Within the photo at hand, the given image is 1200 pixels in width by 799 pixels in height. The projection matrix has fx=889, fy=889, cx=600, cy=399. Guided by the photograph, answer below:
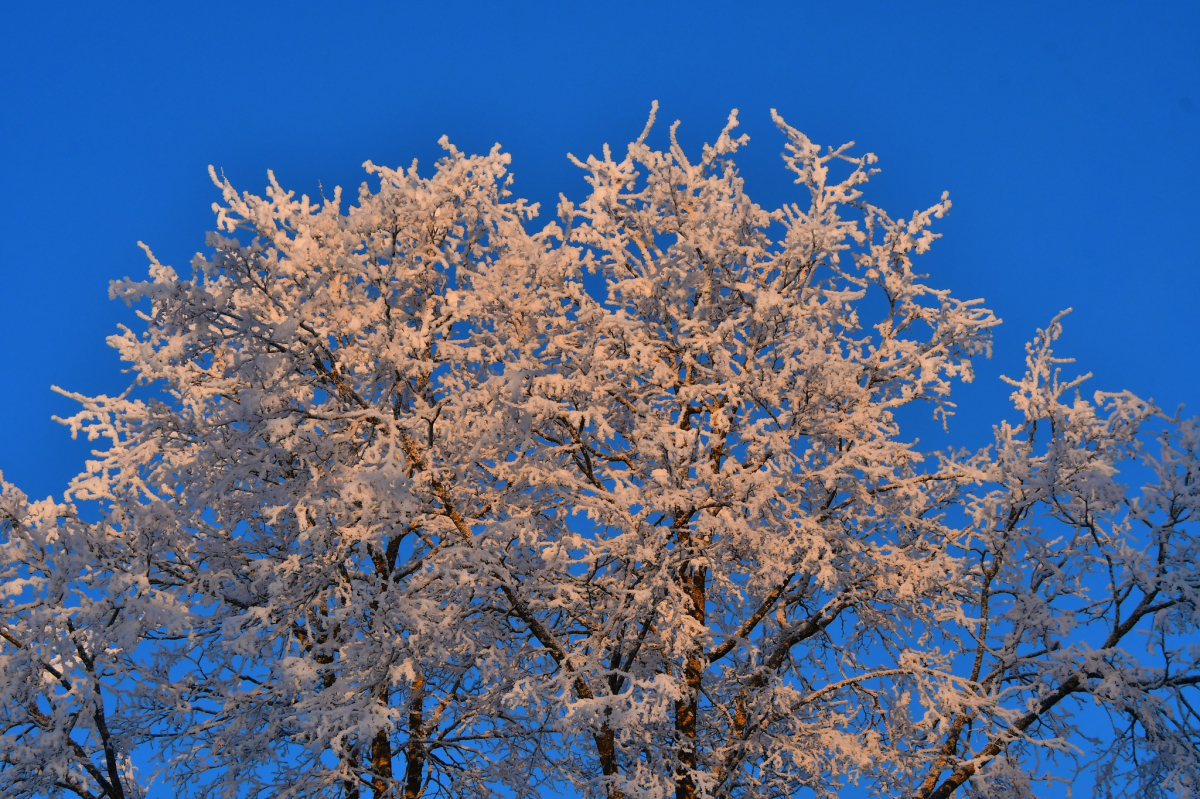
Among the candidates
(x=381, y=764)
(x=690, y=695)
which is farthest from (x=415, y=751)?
(x=690, y=695)

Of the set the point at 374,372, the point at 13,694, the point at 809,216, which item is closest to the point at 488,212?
the point at 374,372

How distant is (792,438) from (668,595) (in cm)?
197

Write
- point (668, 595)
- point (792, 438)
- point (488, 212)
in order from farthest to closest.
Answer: point (488, 212), point (792, 438), point (668, 595)

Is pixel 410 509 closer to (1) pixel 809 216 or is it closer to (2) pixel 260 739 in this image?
(2) pixel 260 739

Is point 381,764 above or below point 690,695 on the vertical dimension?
below

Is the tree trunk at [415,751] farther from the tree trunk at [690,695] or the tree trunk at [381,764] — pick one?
the tree trunk at [690,695]

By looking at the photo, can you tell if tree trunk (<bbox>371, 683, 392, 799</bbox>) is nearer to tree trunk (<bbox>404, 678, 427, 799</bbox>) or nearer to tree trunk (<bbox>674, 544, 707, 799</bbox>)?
tree trunk (<bbox>404, 678, 427, 799</bbox>)

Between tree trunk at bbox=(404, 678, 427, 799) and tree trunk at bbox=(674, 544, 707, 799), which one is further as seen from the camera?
tree trunk at bbox=(404, 678, 427, 799)

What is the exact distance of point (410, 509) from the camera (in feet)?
21.5

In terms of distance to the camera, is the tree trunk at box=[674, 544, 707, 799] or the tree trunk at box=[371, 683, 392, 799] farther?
the tree trunk at box=[371, 683, 392, 799]

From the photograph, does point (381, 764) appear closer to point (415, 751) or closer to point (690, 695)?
point (415, 751)

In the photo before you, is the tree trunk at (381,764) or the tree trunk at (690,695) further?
the tree trunk at (381,764)

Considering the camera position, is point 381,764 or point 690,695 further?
point 381,764

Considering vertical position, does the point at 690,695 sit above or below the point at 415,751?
above
